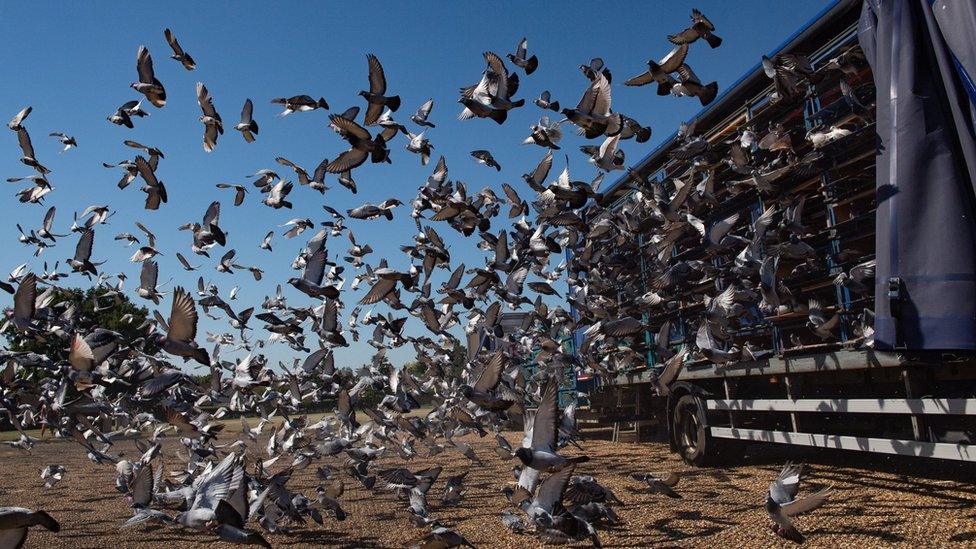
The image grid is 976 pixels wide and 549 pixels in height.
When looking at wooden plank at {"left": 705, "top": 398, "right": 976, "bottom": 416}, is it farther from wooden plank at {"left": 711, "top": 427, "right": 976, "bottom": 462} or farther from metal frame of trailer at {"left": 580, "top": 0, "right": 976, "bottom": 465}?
wooden plank at {"left": 711, "top": 427, "right": 976, "bottom": 462}

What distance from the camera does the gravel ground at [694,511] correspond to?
16.7 ft

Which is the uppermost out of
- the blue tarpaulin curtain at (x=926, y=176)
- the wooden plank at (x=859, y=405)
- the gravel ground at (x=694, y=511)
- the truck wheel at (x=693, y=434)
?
the blue tarpaulin curtain at (x=926, y=176)

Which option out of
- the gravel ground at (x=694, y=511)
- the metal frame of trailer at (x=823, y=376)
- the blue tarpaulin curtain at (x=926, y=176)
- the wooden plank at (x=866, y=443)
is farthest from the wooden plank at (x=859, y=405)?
the gravel ground at (x=694, y=511)

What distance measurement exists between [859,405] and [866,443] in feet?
1.14

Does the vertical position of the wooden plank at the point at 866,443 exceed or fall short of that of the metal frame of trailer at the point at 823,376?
it falls short

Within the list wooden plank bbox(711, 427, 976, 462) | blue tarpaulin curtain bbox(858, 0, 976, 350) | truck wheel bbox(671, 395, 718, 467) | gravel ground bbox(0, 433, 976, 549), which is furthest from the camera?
truck wheel bbox(671, 395, 718, 467)

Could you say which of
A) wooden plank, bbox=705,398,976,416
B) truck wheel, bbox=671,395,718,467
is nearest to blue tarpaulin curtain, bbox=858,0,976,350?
wooden plank, bbox=705,398,976,416

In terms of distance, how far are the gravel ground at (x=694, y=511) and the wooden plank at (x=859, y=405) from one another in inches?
33.7

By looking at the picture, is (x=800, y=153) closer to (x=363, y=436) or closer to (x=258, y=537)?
(x=258, y=537)

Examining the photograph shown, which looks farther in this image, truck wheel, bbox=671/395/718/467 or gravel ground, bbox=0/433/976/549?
truck wheel, bbox=671/395/718/467

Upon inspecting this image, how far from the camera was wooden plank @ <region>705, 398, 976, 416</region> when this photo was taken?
4848 millimetres

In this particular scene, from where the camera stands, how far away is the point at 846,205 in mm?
6402

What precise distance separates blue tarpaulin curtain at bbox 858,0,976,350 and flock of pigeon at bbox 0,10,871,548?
78cm

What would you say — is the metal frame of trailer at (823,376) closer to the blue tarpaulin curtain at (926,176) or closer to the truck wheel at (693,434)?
the truck wheel at (693,434)
